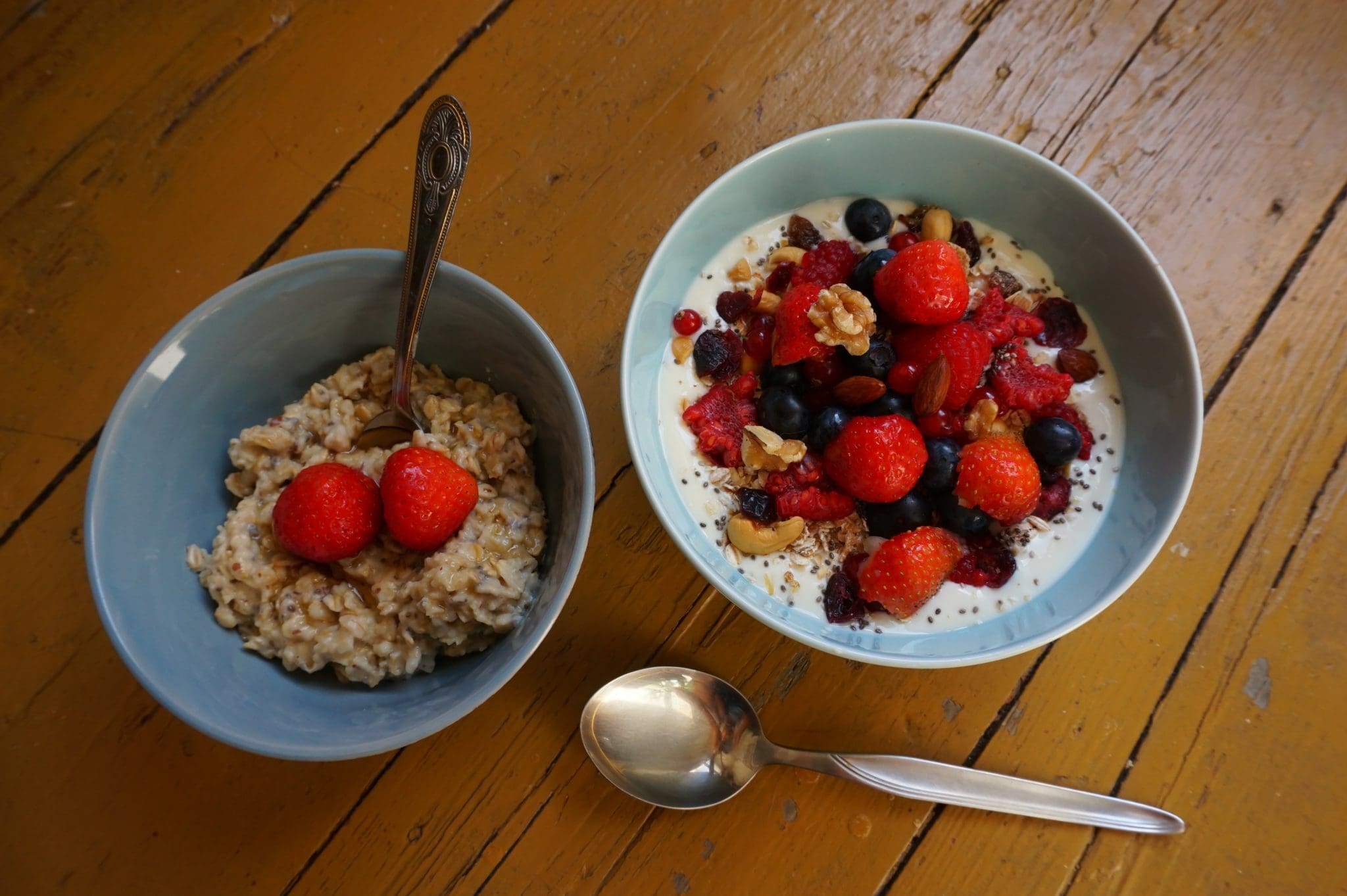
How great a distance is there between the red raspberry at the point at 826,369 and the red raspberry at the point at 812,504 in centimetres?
14

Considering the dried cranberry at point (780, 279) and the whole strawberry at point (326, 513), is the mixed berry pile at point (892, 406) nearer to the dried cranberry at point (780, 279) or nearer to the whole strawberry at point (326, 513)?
the dried cranberry at point (780, 279)

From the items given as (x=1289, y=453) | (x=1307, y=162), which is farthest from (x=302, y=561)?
(x=1307, y=162)

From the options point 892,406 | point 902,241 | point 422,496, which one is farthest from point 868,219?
point 422,496

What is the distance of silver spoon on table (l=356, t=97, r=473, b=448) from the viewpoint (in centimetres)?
91

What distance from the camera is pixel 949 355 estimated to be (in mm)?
1039

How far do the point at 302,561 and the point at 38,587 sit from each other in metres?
0.46

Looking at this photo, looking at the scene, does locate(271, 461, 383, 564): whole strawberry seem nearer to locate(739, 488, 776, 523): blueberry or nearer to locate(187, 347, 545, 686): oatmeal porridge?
locate(187, 347, 545, 686): oatmeal porridge

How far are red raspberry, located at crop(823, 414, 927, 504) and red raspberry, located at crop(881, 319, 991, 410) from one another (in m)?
0.07

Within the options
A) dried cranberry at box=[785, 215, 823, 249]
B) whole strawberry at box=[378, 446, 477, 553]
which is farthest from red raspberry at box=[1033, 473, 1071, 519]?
whole strawberry at box=[378, 446, 477, 553]

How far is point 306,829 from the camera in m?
1.12

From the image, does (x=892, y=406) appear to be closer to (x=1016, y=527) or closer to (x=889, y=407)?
(x=889, y=407)

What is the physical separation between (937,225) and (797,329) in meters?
0.27

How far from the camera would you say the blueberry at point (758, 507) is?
1069mm

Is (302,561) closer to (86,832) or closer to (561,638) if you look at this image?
(561,638)
